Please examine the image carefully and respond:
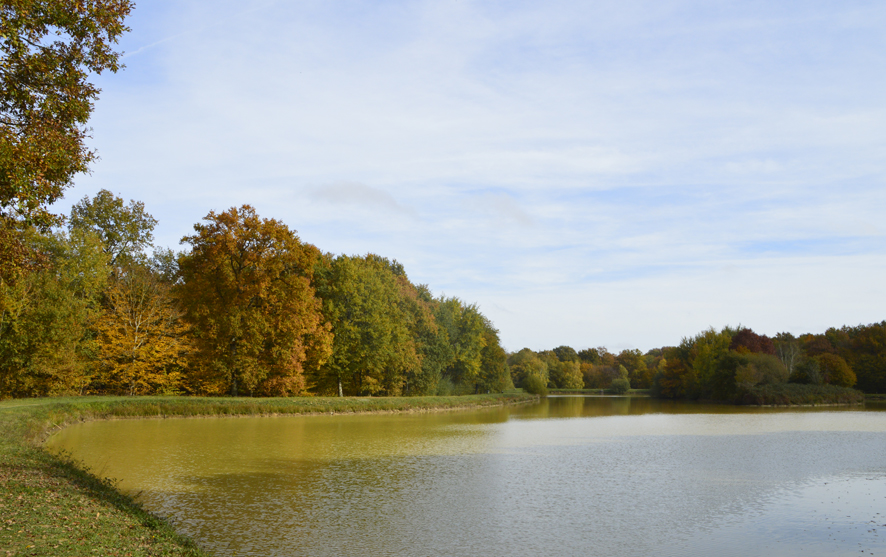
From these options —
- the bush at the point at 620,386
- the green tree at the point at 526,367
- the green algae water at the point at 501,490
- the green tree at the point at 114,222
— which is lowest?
the bush at the point at 620,386

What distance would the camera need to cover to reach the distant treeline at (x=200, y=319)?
30891mm

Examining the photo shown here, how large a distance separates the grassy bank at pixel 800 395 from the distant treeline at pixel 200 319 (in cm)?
3016

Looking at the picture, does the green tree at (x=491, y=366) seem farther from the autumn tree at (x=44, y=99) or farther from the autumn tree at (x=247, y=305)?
the autumn tree at (x=44, y=99)

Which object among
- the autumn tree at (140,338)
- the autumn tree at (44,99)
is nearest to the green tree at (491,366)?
the autumn tree at (140,338)

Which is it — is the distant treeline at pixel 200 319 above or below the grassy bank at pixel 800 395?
above

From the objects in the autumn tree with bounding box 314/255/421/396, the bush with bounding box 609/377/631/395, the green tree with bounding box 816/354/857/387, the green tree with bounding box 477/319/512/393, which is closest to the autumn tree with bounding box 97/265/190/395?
the autumn tree with bounding box 314/255/421/396

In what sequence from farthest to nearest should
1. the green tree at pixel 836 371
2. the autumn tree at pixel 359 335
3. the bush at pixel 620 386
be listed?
the bush at pixel 620 386 < the green tree at pixel 836 371 < the autumn tree at pixel 359 335

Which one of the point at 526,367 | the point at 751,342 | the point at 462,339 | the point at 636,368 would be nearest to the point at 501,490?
the point at 462,339

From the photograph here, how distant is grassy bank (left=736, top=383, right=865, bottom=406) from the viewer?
166 feet

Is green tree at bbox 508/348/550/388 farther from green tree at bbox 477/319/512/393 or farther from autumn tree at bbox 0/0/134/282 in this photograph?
autumn tree at bbox 0/0/134/282

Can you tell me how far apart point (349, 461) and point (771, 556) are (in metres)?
11.7

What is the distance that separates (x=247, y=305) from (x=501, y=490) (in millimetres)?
28026

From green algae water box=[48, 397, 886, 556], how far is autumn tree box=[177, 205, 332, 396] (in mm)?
11899

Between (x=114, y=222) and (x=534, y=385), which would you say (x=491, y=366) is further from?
(x=114, y=222)
